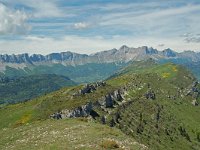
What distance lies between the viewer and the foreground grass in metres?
50.5

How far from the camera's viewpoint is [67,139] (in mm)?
55375

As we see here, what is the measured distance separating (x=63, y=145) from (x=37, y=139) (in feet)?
29.8

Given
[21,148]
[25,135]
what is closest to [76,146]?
[21,148]

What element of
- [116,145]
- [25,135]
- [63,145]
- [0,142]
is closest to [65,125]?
[25,135]

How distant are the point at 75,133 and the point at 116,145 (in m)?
12.1

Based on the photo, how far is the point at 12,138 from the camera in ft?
220

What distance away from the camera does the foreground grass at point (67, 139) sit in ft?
166

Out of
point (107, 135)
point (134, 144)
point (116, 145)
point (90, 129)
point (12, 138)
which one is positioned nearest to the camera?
point (116, 145)

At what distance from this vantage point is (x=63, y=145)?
5200 centimetres

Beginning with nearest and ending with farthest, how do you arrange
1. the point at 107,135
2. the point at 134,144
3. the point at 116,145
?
the point at 116,145
the point at 134,144
the point at 107,135

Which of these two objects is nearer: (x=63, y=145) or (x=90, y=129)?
(x=63, y=145)

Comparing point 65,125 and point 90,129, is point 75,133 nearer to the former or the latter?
point 90,129

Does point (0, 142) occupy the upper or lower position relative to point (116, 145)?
lower

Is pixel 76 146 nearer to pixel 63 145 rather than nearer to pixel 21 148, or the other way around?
pixel 63 145
